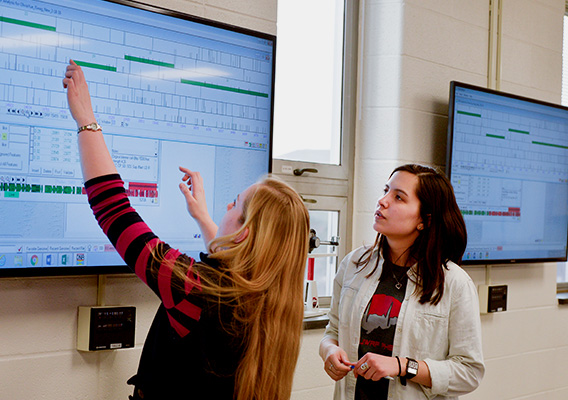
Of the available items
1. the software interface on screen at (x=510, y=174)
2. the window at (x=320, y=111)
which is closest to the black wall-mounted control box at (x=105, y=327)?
the window at (x=320, y=111)

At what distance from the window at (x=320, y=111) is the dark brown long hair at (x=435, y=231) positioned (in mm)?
648

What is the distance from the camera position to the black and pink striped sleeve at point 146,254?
1375 millimetres

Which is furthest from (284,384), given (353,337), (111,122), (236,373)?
(111,122)

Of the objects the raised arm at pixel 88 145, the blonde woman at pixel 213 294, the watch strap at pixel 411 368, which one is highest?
the raised arm at pixel 88 145

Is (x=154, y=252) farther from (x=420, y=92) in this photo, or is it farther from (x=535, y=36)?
(x=535, y=36)

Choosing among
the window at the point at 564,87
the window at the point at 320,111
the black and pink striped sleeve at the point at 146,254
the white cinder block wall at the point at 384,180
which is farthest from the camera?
the window at the point at 564,87

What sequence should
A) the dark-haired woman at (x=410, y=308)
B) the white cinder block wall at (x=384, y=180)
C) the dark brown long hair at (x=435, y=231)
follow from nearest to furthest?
the white cinder block wall at (x=384, y=180), the dark-haired woman at (x=410, y=308), the dark brown long hair at (x=435, y=231)

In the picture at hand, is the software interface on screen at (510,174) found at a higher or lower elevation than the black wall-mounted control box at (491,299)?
higher

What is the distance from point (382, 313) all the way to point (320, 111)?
113cm

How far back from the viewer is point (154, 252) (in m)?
1.38

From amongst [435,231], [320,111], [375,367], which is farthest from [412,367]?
[320,111]

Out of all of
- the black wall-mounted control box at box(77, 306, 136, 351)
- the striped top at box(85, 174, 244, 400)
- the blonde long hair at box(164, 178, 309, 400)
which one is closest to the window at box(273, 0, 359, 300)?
the black wall-mounted control box at box(77, 306, 136, 351)

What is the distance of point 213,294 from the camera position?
1.37 metres

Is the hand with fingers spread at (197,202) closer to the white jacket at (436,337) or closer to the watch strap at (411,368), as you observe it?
the white jacket at (436,337)
